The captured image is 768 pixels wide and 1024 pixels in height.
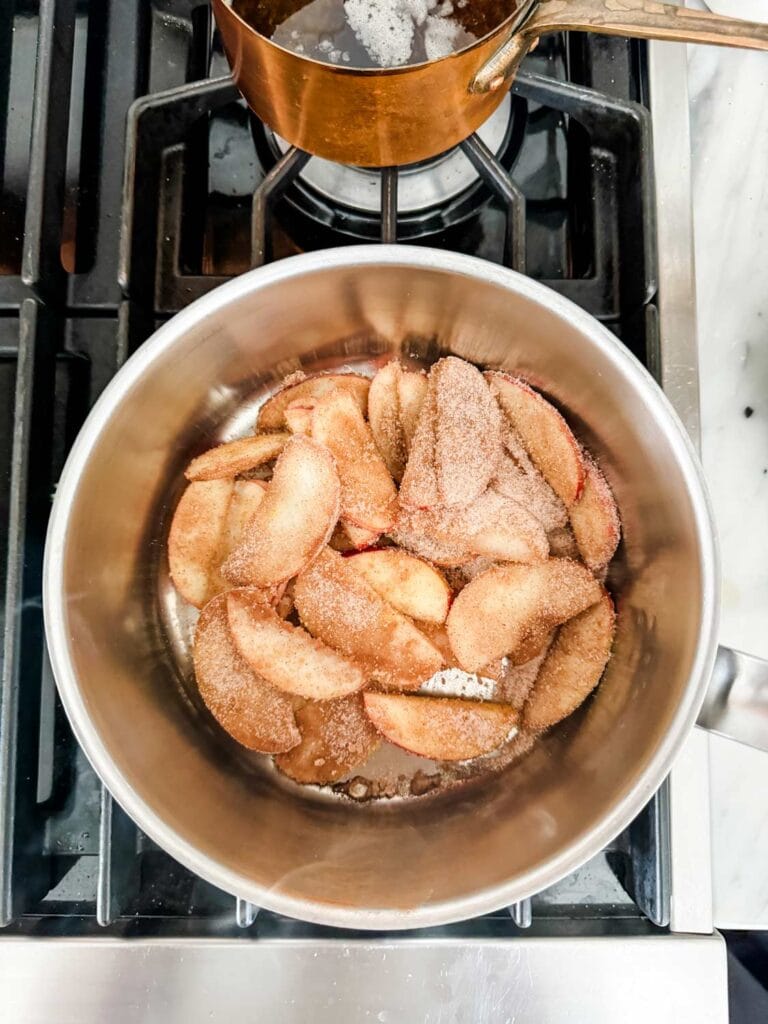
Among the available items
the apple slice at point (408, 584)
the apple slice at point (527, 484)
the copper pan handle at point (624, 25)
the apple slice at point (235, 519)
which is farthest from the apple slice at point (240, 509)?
the copper pan handle at point (624, 25)

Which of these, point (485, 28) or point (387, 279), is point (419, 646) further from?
point (485, 28)

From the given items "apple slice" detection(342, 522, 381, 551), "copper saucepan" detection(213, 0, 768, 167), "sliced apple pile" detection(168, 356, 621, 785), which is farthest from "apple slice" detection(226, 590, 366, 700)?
"copper saucepan" detection(213, 0, 768, 167)

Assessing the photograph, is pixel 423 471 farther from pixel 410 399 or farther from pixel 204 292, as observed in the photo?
pixel 204 292

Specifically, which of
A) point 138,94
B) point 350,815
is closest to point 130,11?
point 138,94

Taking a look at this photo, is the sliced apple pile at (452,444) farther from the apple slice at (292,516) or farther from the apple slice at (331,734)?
the apple slice at (331,734)

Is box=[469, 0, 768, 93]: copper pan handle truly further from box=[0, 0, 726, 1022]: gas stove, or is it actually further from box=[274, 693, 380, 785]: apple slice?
box=[274, 693, 380, 785]: apple slice
